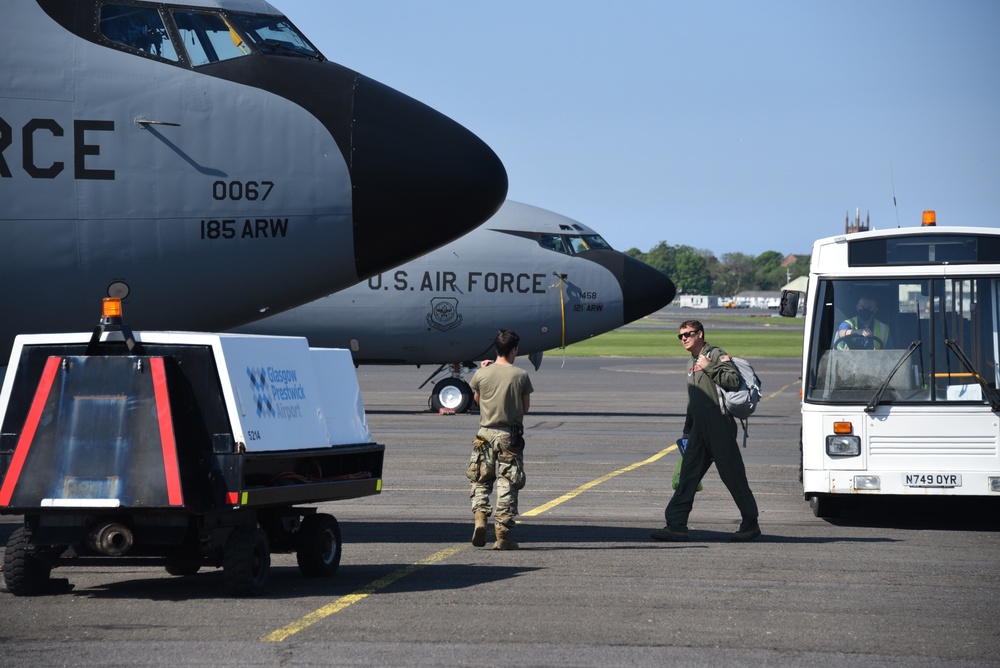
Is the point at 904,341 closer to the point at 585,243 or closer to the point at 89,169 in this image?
the point at 89,169

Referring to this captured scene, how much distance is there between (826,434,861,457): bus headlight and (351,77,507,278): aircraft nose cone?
168 inches

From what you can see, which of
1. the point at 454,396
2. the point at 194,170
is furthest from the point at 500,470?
the point at 454,396

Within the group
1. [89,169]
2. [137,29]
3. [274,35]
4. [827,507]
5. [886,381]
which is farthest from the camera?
[827,507]

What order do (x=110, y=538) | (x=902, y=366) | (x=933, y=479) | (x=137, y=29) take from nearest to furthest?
(x=110, y=538)
(x=137, y=29)
(x=933, y=479)
(x=902, y=366)

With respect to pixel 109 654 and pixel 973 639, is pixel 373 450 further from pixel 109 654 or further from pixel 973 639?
pixel 973 639

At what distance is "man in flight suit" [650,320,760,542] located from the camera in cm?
1156

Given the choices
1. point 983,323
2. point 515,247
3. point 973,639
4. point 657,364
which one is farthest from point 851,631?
point 657,364

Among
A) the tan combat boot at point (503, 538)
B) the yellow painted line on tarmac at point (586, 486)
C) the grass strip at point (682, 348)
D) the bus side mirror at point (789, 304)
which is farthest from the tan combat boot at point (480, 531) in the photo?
the grass strip at point (682, 348)

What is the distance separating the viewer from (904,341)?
12906mm

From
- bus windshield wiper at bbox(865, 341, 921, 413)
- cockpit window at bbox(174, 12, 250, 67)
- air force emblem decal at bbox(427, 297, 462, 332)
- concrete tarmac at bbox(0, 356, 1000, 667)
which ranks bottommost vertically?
concrete tarmac at bbox(0, 356, 1000, 667)

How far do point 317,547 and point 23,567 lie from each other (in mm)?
2049

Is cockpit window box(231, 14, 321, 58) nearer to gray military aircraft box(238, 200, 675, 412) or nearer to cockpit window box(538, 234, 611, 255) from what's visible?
gray military aircraft box(238, 200, 675, 412)

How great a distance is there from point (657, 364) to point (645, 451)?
3718cm

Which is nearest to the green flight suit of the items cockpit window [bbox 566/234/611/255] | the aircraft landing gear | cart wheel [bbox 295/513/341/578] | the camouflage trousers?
the camouflage trousers
